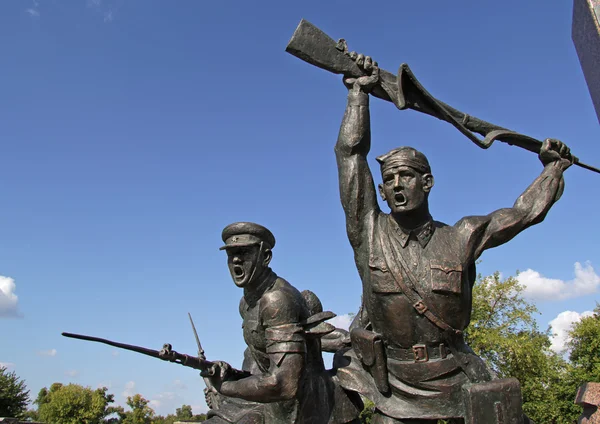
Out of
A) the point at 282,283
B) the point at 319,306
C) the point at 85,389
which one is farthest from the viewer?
the point at 85,389

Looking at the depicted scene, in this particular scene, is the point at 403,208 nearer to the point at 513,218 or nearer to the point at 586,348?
the point at 513,218

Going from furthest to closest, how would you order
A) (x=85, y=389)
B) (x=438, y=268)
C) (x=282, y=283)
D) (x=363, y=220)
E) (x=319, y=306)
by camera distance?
1. (x=85, y=389)
2. (x=319, y=306)
3. (x=282, y=283)
4. (x=363, y=220)
5. (x=438, y=268)

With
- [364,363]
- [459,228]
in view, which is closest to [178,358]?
[364,363]

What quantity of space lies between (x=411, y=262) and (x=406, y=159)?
0.71 m

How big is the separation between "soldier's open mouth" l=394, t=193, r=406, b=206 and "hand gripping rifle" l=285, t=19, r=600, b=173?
70 cm

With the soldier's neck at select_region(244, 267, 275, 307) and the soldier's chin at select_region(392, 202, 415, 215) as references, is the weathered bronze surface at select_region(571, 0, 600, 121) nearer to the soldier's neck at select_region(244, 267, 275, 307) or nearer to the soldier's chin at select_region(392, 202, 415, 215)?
the soldier's chin at select_region(392, 202, 415, 215)

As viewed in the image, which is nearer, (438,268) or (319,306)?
(438,268)

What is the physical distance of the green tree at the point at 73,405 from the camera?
3584cm

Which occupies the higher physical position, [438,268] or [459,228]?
[459,228]

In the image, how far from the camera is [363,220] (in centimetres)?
371

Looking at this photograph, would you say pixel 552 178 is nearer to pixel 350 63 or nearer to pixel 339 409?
pixel 350 63

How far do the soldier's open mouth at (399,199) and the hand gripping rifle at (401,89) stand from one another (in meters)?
0.70

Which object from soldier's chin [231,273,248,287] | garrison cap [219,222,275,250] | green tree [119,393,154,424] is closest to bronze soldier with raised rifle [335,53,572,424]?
garrison cap [219,222,275,250]

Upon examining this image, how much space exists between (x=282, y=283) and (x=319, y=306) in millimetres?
494
